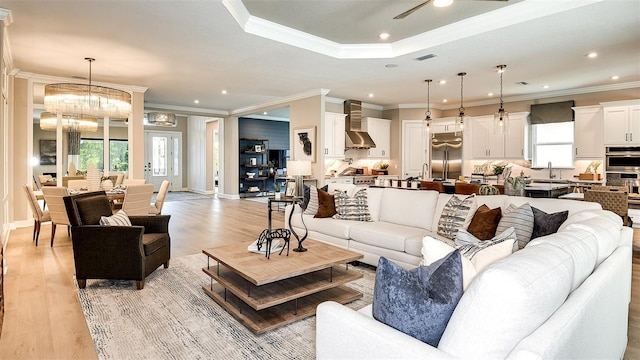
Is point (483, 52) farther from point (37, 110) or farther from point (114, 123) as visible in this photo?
point (37, 110)

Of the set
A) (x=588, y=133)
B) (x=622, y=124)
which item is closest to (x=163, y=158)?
(x=588, y=133)

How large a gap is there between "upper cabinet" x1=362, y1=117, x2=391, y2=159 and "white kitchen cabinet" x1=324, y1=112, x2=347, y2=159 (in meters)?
0.87

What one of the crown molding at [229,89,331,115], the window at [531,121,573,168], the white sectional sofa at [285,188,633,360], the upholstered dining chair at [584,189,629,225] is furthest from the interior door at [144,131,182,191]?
the white sectional sofa at [285,188,633,360]

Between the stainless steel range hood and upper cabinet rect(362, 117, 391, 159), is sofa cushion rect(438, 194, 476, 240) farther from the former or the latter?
upper cabinet rect(362, 117, 391, 159)

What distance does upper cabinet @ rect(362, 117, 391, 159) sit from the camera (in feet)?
30.3

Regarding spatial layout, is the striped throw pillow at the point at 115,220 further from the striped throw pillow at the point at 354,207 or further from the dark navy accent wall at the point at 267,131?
the dark navy accent wall at the point at 267,131

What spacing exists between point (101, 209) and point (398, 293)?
137 inches

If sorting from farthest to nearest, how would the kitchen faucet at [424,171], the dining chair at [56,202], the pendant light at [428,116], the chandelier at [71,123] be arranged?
the kitchen faucet at [424,171], the pendant light at [428,116], the chandelier at [71,123], the dining chair at [56,202]

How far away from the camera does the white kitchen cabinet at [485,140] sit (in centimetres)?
863

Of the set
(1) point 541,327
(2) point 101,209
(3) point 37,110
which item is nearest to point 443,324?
(1) point 541,327

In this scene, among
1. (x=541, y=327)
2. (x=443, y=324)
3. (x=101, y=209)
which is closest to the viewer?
(x=541, y=327)

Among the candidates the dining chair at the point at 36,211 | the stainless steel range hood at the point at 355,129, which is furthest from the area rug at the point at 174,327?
the stainless steel range hood at the point at 355,129

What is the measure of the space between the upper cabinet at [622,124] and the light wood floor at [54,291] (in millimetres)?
2147

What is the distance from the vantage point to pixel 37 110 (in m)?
7.23
